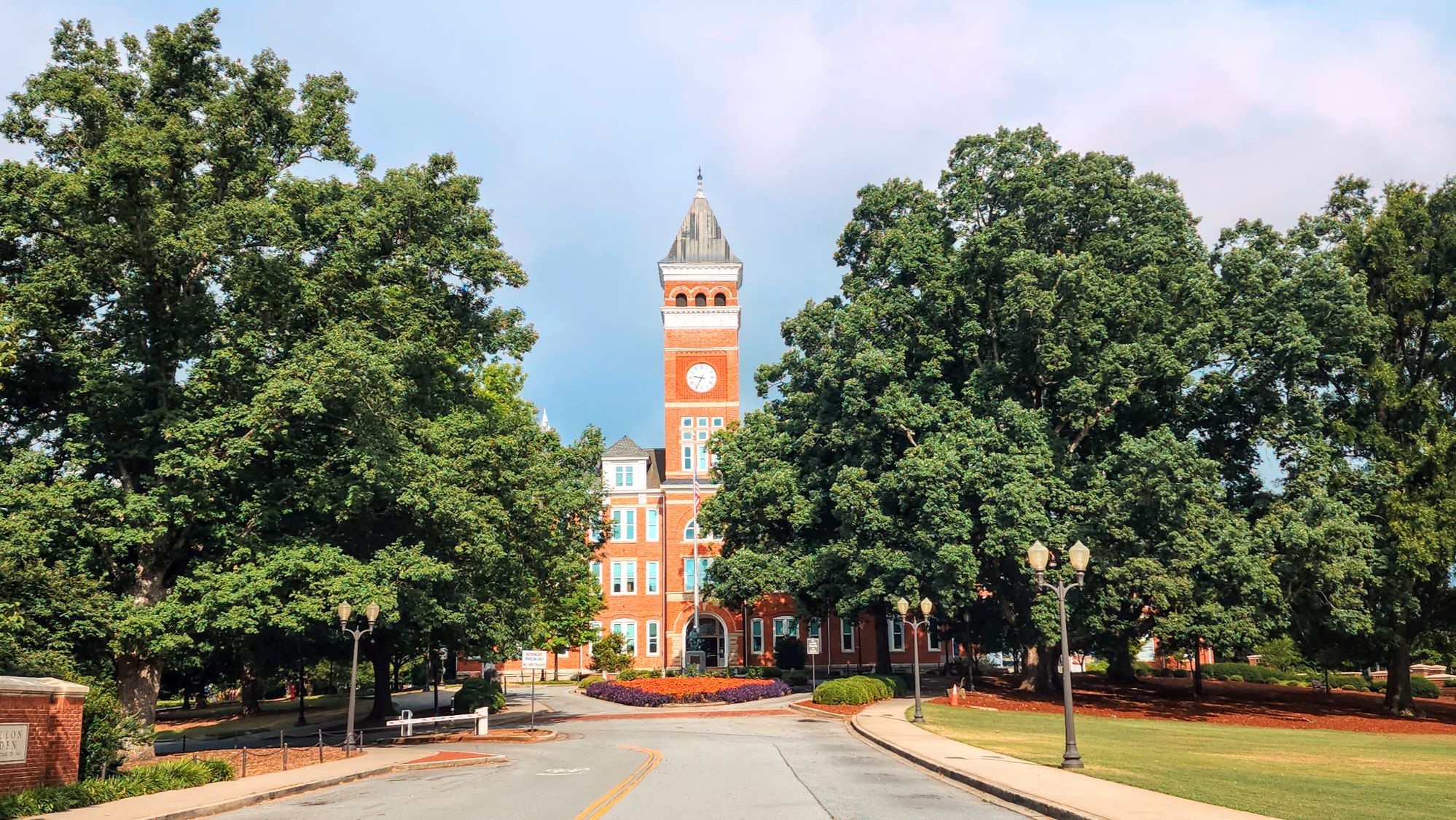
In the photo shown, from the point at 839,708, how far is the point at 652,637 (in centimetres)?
3363

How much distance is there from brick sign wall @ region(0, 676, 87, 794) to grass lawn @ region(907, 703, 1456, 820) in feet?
53.3

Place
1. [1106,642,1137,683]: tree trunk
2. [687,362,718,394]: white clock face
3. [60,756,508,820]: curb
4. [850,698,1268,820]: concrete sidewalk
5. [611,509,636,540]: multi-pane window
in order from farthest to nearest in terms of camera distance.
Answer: [611,509,636,540]: multi-pane window < [687,362,718,394]: white clock face < [1106,642,1137,683]: tree trunk < [60,756,508,820]: curb < [850,698,1268,820]: concrete sidewalk

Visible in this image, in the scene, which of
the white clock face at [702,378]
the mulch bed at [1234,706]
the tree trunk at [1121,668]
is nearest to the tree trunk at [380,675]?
the mulch bed at [1234,706]

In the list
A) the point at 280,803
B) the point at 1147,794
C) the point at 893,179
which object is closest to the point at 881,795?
the point at 1147,794

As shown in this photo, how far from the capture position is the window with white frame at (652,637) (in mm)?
67312

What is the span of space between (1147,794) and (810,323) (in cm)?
2961

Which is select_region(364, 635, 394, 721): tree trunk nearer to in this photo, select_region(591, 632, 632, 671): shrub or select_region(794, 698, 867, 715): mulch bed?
select_region(794, 698, 867, 715): mulch bed

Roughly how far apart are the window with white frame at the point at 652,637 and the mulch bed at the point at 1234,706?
26.1 metres

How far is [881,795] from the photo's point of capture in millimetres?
14617

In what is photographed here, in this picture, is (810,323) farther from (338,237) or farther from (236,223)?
(236,223)

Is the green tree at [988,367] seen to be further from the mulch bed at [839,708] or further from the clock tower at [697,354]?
the clock tower at [697,354]

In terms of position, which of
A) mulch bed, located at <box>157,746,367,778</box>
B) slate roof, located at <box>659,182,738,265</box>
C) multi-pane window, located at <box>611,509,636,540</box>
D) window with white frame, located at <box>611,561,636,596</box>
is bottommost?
mulch bed, located at <box>157,746,367,778</box>

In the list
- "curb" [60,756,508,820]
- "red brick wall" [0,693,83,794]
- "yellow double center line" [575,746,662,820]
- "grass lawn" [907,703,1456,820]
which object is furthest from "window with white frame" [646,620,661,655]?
"red brick wall" [0,693,83,794]

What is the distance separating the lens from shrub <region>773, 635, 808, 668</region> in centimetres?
6219
